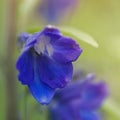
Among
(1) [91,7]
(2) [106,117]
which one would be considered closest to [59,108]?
(2) [106,117]

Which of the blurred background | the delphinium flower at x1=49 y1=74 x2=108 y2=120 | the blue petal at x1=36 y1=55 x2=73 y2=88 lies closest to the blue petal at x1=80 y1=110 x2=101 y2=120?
the delphinium flower at x1=49 y1=74 x2=108 y2=120

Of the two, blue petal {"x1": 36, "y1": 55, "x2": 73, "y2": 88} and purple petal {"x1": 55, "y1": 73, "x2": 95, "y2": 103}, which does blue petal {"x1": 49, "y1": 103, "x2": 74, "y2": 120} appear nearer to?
purple petal {"x1": 55, "y1": 73, "x2": 95, "y2": 103}

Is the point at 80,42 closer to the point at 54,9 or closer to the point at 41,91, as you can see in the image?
the point at 54,9

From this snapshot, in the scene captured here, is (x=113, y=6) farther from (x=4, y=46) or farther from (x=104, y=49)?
(x=4, y=46)

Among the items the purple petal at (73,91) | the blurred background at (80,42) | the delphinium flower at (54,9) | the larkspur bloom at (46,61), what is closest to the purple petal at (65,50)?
the larkspur bloom at (46,61)

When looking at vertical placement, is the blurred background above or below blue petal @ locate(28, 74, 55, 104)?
below

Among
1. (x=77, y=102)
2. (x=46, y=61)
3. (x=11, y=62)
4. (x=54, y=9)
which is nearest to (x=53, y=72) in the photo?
(x=46, y=61)
